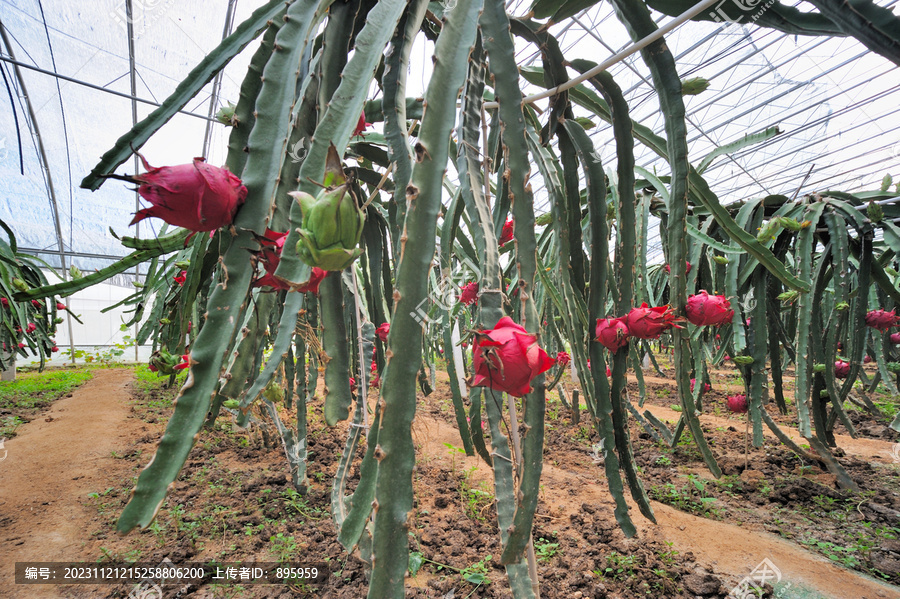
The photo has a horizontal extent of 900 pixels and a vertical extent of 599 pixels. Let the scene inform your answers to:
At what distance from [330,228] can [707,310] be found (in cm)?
103

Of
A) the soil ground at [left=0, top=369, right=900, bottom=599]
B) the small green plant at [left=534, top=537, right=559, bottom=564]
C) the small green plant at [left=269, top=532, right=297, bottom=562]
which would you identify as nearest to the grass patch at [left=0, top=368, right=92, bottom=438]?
the soil ground at [left=0, top=369, right=900, bottom=599]

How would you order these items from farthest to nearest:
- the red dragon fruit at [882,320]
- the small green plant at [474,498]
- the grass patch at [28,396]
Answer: the grass patch at [28,396] < the red dragon fruit at [882,320] < the small green plant at [474,498]

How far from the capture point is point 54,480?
1806 millimetres

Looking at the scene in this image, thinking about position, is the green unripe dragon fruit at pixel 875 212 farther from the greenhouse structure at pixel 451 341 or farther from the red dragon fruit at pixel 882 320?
the red dragon fruit at pixel 882 320

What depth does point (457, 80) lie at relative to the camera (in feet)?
1.71

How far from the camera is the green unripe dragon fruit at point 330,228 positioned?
1.23 ft

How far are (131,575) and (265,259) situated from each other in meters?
1.32

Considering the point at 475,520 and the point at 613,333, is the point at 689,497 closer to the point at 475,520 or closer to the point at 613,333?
the point at 475,520

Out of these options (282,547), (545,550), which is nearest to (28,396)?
(282,547)

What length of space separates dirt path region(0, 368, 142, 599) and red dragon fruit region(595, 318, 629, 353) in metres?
1.60

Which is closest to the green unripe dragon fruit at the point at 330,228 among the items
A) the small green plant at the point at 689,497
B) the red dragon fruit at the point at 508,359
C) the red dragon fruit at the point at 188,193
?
the red dragon fruit at the point at 188,193

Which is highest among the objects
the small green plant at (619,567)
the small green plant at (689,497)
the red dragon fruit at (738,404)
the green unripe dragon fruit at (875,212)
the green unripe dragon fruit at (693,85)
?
the green unripe dragon fruit at (693,85)

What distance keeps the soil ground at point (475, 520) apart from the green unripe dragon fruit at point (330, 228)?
1.99ft

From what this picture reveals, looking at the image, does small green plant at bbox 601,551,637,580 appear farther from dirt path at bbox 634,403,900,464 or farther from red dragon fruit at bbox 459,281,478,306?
dirt path at bbox 634,403,900,464
